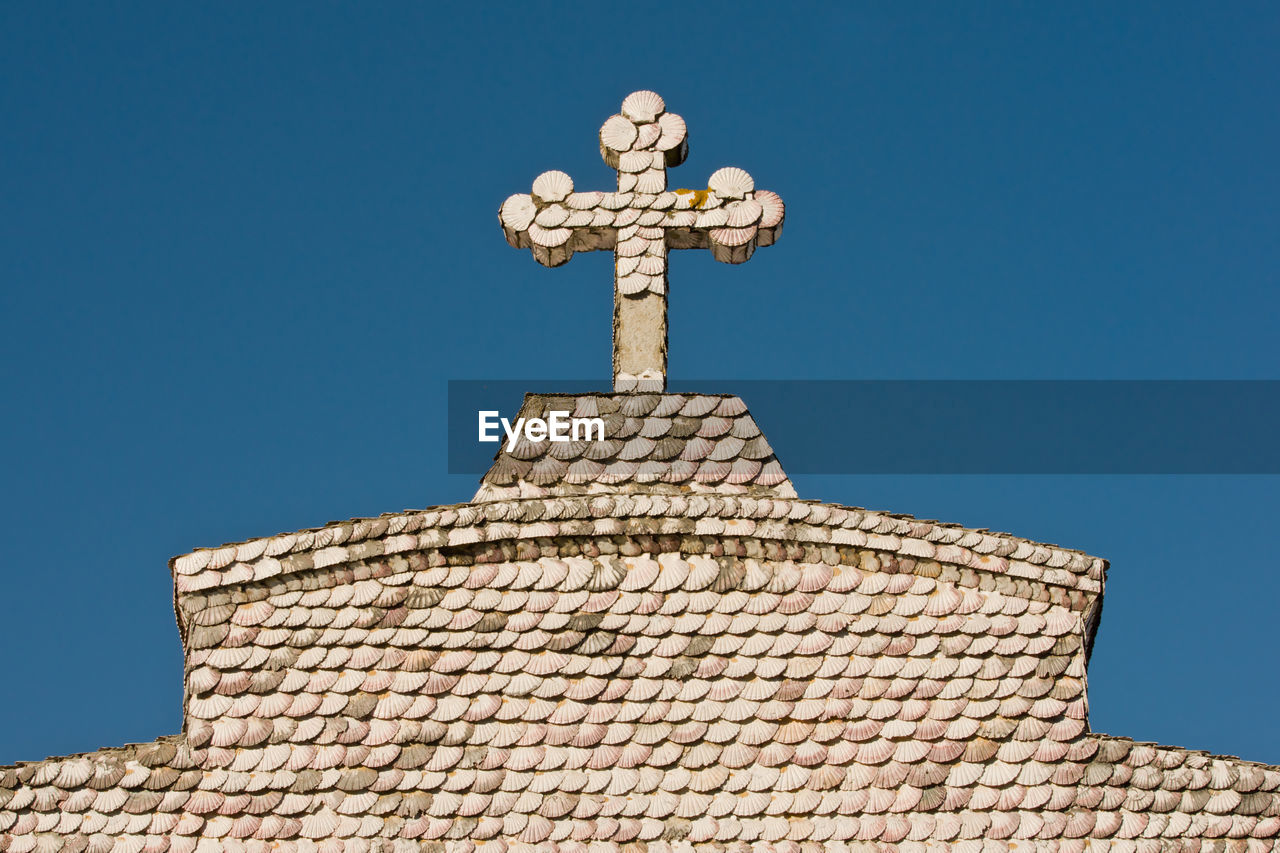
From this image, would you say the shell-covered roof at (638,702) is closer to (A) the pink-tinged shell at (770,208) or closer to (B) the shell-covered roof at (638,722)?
(B) the shell-covered roof at (638,722)

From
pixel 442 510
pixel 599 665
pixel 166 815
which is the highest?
pixel 442 510

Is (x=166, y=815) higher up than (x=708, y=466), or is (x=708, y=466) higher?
(x=708, y=466)

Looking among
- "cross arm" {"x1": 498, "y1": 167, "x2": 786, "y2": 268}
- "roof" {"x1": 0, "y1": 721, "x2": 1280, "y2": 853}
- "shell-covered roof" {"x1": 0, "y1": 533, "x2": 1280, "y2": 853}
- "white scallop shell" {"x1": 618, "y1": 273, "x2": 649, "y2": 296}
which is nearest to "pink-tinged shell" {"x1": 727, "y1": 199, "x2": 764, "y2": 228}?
"cross arm" {"x1": 498, "y1": 167, "x2": 786, "y2": 268}

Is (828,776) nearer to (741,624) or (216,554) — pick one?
(741,624)

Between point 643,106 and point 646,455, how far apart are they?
2.51 metres

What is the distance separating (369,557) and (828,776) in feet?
9.21

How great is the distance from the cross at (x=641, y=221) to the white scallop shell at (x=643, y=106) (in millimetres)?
38

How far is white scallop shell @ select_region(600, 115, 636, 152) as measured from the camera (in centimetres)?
1175

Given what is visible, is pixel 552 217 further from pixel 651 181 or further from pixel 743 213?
pixel 743 213

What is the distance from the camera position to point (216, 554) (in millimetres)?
10164

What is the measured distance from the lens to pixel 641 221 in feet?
37.9

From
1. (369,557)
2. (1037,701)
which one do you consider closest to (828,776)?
(1037,701)

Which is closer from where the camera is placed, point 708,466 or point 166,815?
point 166,815

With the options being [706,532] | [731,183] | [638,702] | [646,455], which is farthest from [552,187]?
[638,702]
